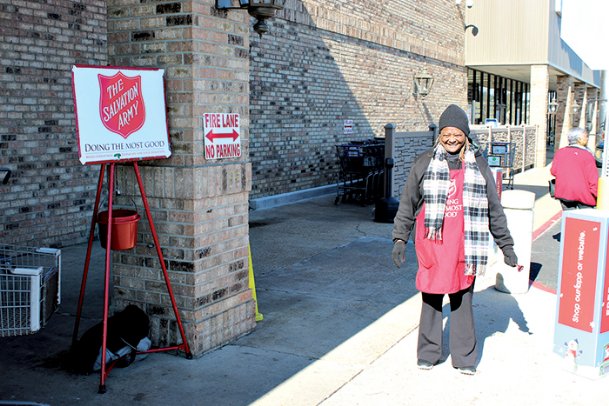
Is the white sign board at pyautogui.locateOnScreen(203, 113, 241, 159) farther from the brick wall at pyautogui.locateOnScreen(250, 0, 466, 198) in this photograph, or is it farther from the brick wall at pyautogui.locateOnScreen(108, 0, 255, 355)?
the brick wall at pyautogui.locateOnScreen(250, 0, 466, 198)

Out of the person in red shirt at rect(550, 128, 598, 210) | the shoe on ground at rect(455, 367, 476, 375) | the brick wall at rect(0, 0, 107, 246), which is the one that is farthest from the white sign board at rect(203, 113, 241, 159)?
the person in red shirt at rect(550, 128, 598, 210)

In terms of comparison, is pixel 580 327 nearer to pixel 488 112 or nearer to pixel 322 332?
pixel 322 332

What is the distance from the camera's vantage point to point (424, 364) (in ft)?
16.5

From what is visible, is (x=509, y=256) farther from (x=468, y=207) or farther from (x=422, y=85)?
(x=422, y=85)

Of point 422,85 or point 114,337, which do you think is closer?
point 114,337

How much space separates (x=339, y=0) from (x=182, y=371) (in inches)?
526

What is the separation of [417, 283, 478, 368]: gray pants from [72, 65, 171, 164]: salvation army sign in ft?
7.29

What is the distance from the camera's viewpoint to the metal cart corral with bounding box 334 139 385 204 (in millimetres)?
14539

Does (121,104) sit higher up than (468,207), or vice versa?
(121,104)

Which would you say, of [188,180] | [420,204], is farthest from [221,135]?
[420,204]

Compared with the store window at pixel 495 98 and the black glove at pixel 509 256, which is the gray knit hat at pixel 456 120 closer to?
the black glove at pixel 509 256

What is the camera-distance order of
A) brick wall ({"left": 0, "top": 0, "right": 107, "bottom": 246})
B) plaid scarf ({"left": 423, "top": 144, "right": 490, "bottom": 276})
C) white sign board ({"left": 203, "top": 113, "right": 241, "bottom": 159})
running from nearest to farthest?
plaid scarf ({"left": 423, "top": 144, "right": 490, "bottom": 276}) < white sign board ({"left": 203, "top": 113, "right": 241, "bottom": 159}) < brick wall ({"left": 0, "top": 0, "right": 107, "bottom": 246})

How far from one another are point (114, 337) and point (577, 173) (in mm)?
6566

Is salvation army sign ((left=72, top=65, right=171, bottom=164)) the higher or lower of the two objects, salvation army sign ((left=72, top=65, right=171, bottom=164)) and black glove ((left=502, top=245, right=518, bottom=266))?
the higher
